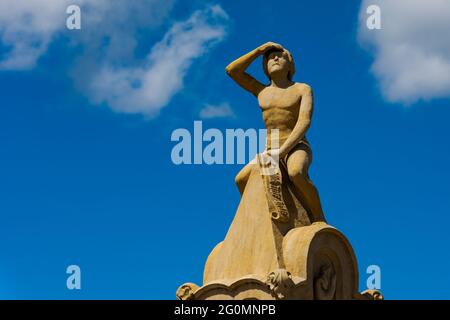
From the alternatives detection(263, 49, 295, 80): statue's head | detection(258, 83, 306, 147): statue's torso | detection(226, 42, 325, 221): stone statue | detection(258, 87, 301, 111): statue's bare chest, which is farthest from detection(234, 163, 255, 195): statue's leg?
detection(263, 49, 295, 80): statue's head

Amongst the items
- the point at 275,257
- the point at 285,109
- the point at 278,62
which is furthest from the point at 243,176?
the point at 278,62

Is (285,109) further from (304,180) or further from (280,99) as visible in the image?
(304,180)

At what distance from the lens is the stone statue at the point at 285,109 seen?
16438mm

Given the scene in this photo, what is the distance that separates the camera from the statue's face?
55.9 feet

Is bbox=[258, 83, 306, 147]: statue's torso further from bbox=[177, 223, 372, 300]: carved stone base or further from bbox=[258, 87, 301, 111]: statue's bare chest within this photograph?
bbox=[177, 223, 372, 300]: carved stone base

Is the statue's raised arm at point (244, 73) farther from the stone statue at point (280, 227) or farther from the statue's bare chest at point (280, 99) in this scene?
the statue's bare chest at point (280, 99)

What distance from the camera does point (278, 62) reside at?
1703cm

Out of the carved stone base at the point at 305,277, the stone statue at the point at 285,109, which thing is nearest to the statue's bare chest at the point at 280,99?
the stone statue at the point at 285,109

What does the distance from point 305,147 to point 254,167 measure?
98 centimetres

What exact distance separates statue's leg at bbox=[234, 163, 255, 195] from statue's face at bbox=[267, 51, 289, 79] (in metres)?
1.80

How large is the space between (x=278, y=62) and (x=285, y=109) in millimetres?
899

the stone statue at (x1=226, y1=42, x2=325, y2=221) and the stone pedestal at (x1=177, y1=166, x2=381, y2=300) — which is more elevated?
the stone statue at (x1=226, y1=42, x2=325, y2=221)
